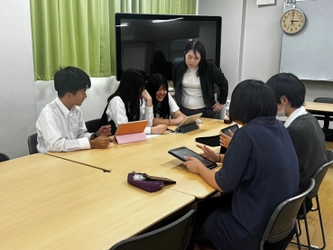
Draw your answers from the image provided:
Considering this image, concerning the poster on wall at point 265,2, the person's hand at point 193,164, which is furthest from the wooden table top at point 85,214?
the poster on wall at point 265,2

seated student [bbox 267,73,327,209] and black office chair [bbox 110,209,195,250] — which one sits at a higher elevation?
seated student [bbox 267,73,327,209]

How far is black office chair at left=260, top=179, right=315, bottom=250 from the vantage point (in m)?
1.40

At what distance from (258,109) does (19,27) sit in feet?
7.29

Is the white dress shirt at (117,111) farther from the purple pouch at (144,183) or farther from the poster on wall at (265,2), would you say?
the poster on wall at (265,2)

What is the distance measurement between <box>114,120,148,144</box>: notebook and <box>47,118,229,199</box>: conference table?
0.15 ft

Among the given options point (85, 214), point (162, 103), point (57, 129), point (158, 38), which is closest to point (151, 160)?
point (57, 129)

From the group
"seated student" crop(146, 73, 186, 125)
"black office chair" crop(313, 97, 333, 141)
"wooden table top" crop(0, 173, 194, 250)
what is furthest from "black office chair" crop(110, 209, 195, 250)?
"black office chair" crop(313, 97, 333, 141)

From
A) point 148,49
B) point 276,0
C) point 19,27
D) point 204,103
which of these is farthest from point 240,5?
point 19,27

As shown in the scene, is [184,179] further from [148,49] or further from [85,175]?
[148,49]

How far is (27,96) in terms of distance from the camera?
2.93m

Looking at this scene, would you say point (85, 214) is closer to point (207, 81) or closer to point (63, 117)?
point (63, 117)

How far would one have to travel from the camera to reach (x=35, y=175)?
1.78m

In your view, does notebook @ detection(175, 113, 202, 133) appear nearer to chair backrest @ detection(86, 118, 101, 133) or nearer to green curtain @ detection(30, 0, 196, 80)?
chair backrest @ detection(86, 118, 101, 133)

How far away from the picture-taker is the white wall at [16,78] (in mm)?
2723
